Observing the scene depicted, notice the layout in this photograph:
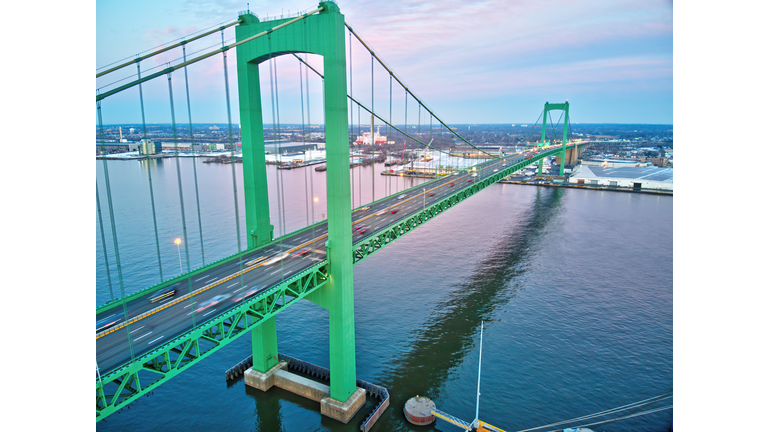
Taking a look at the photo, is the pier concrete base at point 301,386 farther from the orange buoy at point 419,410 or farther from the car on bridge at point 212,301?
the car on bridge at point 212,301

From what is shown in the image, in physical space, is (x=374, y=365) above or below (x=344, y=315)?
below

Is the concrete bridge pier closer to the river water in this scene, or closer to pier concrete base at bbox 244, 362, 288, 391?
the river water

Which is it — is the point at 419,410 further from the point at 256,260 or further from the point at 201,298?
the point at 201,298

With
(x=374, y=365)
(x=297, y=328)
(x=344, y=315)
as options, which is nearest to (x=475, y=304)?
(x=374, y=365)

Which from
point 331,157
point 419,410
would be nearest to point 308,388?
point 419,410

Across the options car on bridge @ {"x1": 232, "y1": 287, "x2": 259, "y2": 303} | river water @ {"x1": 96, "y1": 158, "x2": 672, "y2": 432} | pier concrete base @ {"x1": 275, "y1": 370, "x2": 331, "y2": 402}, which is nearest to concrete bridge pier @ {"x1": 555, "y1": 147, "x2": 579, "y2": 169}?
river water @ {"x1": 96, "y1": 158, "x2": 672, "y2": 432}

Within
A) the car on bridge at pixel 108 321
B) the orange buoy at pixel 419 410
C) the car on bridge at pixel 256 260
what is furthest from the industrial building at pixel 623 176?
the car on bridge at pixel 108 321

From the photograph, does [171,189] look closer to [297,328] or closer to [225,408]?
[297,328]

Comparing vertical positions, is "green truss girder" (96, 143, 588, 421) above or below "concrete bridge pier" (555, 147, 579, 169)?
below
